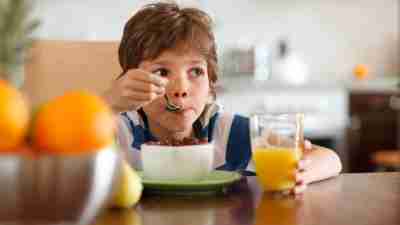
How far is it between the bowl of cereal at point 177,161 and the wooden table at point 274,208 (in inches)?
2.4

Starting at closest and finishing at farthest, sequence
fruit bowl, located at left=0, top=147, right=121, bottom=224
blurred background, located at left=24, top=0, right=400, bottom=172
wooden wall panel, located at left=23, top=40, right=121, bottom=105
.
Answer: fruit bowl, located at left=0, top=147, right=121, bottom=224, wooden wall panel, located at left=23, top=40, right=121, bottom=105, blurred background, located at left=24, top=0, right=400, bottom=172

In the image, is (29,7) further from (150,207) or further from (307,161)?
(307,161)

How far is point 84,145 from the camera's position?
691 mm

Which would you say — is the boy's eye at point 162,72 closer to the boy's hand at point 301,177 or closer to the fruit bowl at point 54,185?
the boy's hand at point 301,177

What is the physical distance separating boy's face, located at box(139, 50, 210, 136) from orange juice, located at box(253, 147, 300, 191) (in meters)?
0.38

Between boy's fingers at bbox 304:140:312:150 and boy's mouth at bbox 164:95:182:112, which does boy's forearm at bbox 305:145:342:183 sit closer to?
boy's fingers at bbox 304:140:312:150

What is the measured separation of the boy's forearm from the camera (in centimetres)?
128

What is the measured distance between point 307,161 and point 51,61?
82 centimetres

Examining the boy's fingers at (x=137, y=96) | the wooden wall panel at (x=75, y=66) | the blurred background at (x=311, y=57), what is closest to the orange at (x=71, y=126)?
the boy's fingers at (x=137, y=96)

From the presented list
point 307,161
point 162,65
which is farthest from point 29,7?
point 162,65

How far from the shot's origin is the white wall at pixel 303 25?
15.0 ft

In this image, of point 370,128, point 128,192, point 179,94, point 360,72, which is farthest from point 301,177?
point 360,72

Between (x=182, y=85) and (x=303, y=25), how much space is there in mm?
3430

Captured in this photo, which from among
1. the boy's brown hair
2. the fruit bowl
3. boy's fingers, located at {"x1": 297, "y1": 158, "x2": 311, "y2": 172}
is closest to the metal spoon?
the boy's brown hair
